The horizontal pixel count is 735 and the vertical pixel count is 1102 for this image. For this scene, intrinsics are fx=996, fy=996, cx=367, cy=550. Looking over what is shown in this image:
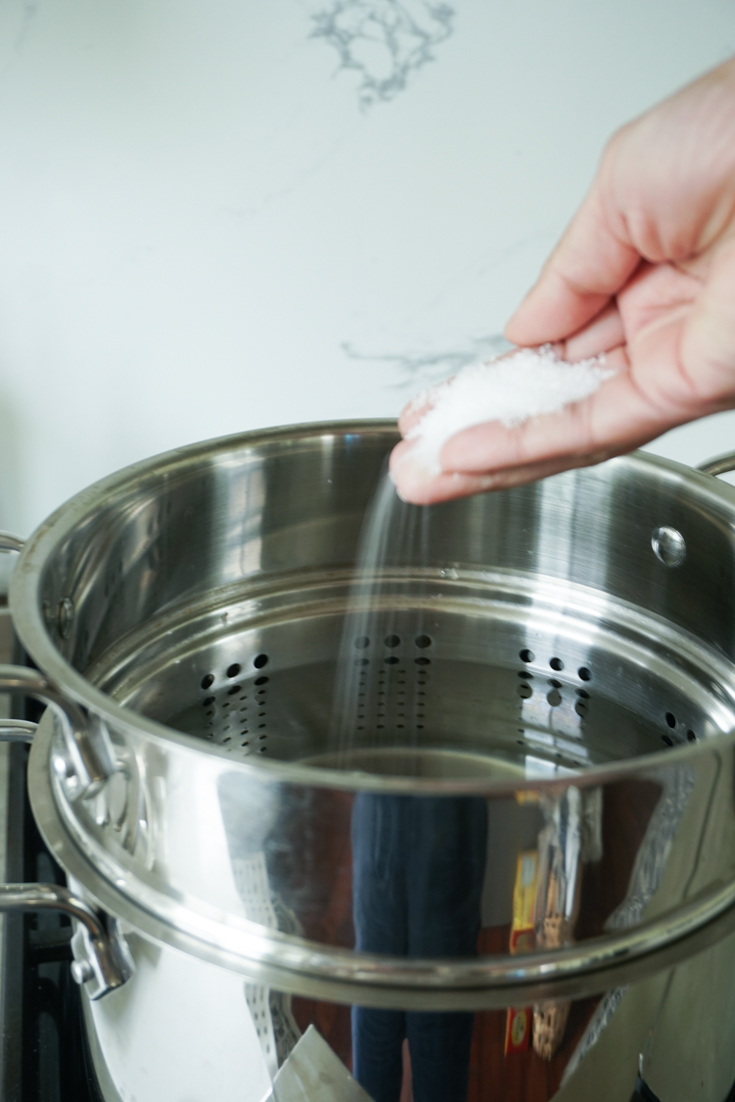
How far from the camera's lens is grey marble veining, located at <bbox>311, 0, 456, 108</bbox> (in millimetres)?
830

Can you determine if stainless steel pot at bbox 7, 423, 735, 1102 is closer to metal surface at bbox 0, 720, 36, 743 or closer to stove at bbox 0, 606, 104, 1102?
metal surface at bbox 0, 720, 36, 743

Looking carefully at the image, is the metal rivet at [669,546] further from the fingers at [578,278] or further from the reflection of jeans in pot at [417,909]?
the reflection of jeans in pot at [417,909]

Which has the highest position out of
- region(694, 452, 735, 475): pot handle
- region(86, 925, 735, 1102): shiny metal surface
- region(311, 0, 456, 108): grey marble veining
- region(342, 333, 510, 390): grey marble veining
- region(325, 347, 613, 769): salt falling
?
region(311, 0, 456, 108): grey marble veining

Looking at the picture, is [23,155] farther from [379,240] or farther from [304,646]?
[304,646]

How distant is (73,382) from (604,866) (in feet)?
2.36

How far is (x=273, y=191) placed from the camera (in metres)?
0.89

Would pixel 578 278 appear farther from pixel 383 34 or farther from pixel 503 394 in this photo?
pixel 383 34

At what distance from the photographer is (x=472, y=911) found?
43 centimetres

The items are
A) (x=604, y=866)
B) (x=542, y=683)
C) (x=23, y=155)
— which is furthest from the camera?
(x=23, y=155)

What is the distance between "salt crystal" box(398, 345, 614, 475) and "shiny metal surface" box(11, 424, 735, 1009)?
0.09 metres

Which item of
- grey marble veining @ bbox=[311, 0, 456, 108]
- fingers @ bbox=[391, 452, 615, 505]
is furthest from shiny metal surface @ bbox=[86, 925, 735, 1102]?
grey marble veining @ bbox=[311, 0, 456, 108]

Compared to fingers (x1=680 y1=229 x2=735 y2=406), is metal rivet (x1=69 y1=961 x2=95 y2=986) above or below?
below

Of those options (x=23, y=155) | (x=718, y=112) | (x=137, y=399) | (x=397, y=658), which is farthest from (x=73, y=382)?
(x=718, y=112)

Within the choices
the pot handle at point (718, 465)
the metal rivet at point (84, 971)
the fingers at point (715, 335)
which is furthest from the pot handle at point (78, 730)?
the pot handle at point (718, 465)
